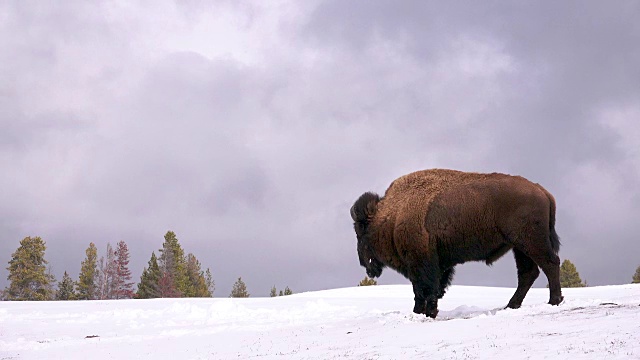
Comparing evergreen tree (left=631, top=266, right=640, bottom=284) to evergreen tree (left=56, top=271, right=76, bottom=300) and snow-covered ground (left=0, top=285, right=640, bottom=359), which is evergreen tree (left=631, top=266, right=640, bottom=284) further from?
evergreen tree (left=56, top=271, right=76, bottom=300)

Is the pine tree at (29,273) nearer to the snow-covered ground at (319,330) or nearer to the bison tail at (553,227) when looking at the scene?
the snow-covered ground at (319,330)

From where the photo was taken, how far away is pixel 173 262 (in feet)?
184

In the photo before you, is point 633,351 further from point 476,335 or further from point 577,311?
point 577,311

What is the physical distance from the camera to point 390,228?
12844 millimetres

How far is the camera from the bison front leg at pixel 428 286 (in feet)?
39.6

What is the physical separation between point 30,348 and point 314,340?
737cm

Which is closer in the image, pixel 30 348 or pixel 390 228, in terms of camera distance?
pixel 390 228

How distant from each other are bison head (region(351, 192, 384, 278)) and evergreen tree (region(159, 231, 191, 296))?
42857 millimetres

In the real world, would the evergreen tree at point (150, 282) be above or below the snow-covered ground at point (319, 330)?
above

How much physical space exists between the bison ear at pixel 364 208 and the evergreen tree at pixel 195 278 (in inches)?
1936

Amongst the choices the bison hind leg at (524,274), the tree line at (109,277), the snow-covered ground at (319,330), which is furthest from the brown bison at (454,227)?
the tree line at (109,277)

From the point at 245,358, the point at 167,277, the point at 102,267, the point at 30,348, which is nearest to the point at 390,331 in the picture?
the point at 245,358

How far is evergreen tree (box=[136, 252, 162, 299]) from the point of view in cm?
5144

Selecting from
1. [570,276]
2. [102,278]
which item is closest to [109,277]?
[102,278]
